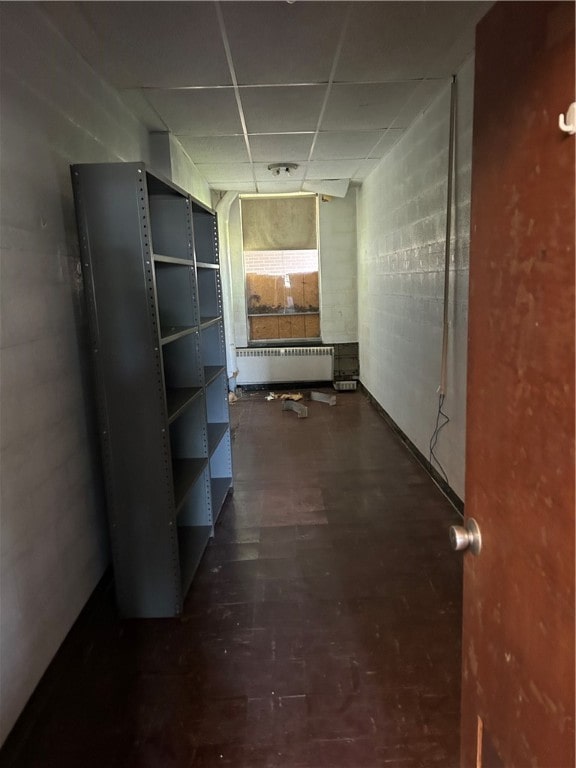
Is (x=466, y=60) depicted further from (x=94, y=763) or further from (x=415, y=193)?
(x=94, y=763)

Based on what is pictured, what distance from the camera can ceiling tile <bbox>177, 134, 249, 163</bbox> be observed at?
391cm

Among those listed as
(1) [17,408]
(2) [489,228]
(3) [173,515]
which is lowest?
(3) [173,515]

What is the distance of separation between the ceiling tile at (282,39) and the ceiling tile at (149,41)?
3.8 inches

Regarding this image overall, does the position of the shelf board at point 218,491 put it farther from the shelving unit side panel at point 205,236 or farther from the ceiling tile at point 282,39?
the ceiling tile at point 282,39

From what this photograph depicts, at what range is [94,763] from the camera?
156 cm

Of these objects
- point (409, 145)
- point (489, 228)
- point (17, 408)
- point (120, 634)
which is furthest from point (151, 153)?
point (489, 228)

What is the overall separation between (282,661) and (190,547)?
3.08ft

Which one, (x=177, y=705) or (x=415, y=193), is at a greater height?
(x=415, y=193)

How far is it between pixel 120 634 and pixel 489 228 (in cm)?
217

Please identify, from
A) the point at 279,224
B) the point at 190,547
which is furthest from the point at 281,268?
the point at 190,547

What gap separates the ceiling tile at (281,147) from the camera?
3.93 m

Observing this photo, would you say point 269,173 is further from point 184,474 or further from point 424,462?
point 184,474

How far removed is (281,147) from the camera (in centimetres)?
423

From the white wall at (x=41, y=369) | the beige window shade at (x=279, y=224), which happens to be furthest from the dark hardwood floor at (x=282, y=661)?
the beige window shade at (x=279, y=224)
